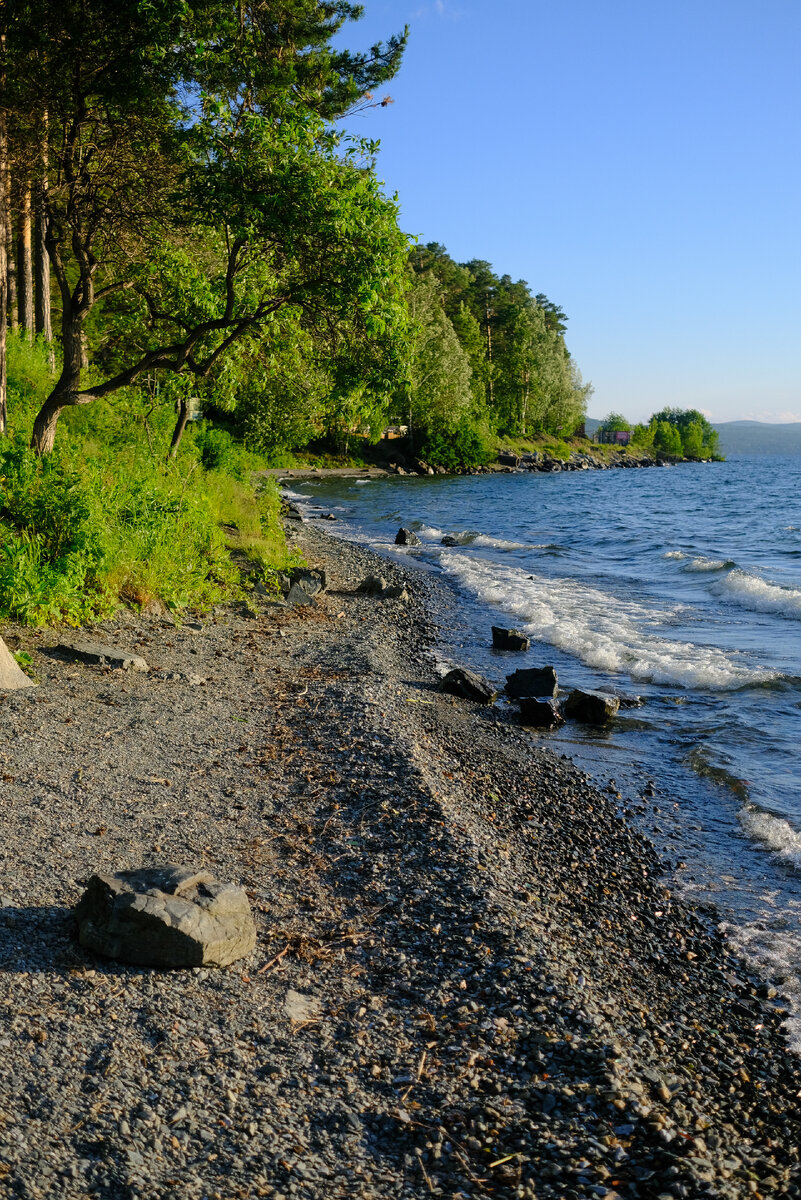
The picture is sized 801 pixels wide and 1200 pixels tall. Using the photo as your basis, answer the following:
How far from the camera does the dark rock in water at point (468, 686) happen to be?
12.4 m

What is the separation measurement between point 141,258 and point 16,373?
486 cm

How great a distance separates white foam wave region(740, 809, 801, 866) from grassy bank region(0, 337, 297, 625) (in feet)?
29.2

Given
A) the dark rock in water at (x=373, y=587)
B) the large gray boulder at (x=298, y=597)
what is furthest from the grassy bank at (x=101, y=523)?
the dark rock in water at (x=373, y=587)

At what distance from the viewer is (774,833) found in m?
8.37

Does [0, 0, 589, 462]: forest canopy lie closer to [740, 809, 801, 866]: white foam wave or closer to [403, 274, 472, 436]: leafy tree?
[740, 809, 801, 866]: white foam wave

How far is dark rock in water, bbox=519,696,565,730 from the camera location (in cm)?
1173

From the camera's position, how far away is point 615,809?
8.97 metres

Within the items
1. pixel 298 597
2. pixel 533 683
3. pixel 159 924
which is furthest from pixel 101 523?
pixel 159 924

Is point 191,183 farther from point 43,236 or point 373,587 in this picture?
point 43,236

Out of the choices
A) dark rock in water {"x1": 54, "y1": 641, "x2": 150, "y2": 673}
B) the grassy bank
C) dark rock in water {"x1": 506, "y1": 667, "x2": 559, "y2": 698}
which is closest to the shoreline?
the grassy bank

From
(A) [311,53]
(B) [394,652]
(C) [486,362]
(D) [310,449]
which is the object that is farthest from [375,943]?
(C) [486,362]

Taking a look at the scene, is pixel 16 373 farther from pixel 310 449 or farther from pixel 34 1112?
pixel 310 449

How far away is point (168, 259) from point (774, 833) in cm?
1509

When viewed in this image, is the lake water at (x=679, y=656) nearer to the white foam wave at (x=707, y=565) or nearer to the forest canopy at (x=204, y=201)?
the white foam wave at (x=707, y=565)
